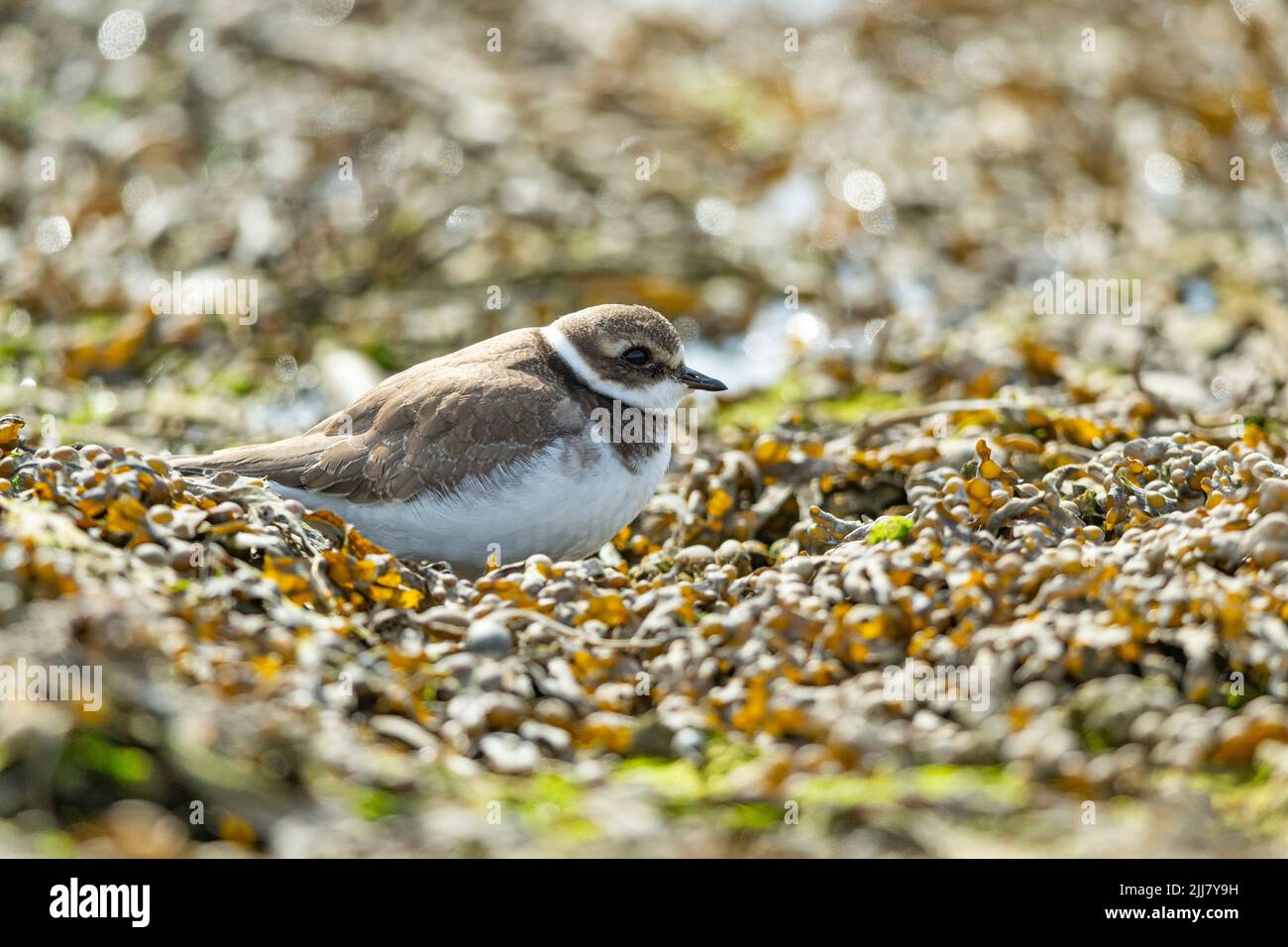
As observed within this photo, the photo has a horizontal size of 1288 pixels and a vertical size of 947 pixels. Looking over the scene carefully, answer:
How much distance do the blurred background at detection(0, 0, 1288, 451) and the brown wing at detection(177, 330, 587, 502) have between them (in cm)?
191

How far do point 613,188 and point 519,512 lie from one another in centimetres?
578

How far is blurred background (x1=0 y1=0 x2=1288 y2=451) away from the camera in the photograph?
938cm

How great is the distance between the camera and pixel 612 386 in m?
6.71

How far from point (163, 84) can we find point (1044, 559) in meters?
10.2

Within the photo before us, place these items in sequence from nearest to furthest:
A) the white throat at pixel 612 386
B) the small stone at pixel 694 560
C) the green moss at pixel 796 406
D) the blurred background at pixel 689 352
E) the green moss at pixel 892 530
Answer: the blurred background at pixel 689 352
the green moss at pixel 892 530
the small stone at pixel 694 560
the white throat at pixel 612 386
the green moss at pixel 796 406

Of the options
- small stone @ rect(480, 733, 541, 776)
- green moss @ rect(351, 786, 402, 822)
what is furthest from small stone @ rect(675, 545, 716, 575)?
green moss @ rect(351, 786, 402, 822)

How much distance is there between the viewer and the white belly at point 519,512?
613 centimetres

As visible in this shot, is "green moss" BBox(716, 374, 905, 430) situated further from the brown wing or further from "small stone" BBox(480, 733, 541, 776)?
"small stone" BBox(480, 733, 541, 776)

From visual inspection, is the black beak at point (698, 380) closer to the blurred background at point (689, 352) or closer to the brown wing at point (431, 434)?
the blurred background at point (689, 352)

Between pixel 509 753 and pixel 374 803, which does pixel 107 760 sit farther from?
pixel 509 753

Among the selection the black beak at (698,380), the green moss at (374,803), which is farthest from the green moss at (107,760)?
the black beak at (698,380)

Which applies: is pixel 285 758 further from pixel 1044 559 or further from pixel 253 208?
pixel 253 208

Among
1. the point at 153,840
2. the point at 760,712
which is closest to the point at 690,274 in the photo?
the point at 760,712

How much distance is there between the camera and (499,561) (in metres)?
6.21
